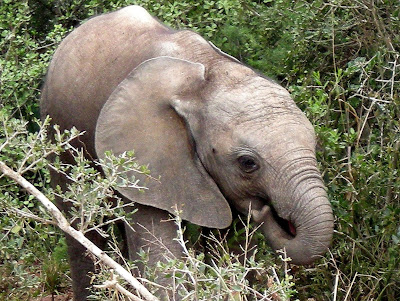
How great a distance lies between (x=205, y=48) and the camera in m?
5.51

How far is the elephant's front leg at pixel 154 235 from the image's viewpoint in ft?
17.2

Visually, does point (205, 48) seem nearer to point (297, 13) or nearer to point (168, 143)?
point (168, 143)

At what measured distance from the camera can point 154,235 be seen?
5164 mm

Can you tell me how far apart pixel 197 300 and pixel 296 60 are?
3.02 m

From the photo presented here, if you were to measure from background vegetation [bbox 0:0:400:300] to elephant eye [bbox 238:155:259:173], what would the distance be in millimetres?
591

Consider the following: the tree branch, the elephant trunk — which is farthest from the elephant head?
the tree branch

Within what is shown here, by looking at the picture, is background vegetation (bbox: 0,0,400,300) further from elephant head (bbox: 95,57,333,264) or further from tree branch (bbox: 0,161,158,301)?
elephant head (bbox: 95,57,333,264)

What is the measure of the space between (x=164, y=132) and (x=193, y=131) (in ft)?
0.49

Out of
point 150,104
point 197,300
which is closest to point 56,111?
point 150,104

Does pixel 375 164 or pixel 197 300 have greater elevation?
pixel 197 300

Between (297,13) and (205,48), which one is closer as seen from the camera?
(205,48)

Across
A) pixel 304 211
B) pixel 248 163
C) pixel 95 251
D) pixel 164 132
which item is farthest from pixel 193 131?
pixel 95 251

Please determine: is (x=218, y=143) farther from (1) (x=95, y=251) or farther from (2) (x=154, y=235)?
(1) (x=95, y=251)

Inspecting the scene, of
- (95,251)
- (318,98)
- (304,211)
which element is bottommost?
(318,98)
